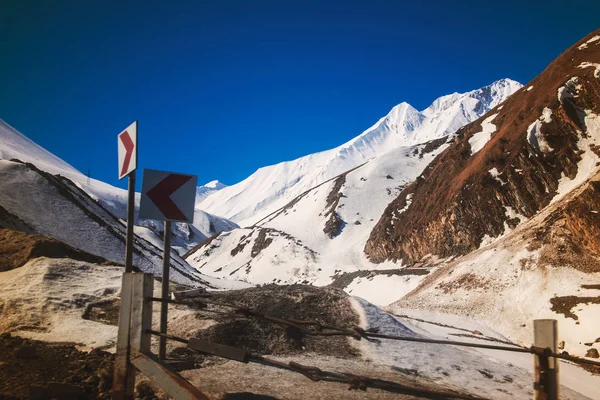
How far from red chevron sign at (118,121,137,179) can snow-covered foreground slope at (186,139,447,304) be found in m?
54.0

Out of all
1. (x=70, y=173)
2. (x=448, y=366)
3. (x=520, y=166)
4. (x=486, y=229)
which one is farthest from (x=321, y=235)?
(x=70, y=173)

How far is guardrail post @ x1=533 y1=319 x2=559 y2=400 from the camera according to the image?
125 inches

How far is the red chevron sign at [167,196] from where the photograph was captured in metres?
5.78

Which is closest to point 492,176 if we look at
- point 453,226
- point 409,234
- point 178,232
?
point 453,226

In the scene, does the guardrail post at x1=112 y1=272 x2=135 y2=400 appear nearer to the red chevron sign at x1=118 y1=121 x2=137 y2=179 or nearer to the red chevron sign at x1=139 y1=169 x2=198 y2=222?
the red chevron sign at x1=139 y1=169 x2=198 y2=222

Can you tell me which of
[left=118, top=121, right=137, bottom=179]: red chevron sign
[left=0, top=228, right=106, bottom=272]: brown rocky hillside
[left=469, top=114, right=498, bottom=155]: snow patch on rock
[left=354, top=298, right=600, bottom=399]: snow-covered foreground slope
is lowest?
[left=354, top=298, right=600, bottom=399]: snow-covered foreground slope

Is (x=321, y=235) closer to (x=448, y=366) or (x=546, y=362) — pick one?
(x=448, y=366)

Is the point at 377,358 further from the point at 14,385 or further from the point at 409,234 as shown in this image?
the point at 409,234

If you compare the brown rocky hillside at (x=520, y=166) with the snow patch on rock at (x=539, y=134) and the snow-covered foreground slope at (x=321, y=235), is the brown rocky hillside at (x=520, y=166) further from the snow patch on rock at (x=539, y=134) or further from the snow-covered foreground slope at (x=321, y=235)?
the snow-covered foreground slope at (x=321, y=235)

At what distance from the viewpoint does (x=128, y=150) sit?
5.83 metres

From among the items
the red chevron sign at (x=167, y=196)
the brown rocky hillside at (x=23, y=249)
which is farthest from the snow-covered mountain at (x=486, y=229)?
the brown rocky hillside at (x=23, y=249)

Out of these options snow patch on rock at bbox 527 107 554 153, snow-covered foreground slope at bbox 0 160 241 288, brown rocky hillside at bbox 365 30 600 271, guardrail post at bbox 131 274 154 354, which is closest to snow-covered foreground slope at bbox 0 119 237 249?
brown rocky hillside at bbox 365 30 600 271

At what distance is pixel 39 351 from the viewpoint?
618cm

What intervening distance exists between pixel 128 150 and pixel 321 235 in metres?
84.6
